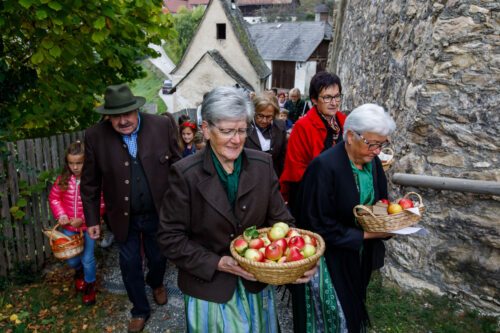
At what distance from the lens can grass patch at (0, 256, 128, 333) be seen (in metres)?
3.63

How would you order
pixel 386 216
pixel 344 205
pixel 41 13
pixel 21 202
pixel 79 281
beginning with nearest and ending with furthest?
pixel 386 216
pixel 344 205
pixel 41 13
pixel 79 281
pixel 21 202

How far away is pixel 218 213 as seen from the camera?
2.12 metres

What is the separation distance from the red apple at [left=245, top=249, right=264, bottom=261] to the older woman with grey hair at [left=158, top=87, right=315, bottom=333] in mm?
135

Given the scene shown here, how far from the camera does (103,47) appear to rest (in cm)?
428

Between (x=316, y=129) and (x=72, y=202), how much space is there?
2483 millimetres

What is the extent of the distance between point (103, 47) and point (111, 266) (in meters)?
2.61

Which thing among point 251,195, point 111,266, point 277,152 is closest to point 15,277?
point 111,266

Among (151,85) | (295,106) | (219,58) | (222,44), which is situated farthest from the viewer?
(151,85)

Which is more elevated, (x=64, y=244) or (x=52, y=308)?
(x=64, y=244)

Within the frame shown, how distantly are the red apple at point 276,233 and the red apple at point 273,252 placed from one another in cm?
11

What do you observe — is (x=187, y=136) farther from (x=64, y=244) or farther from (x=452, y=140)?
(x=452, y=140)

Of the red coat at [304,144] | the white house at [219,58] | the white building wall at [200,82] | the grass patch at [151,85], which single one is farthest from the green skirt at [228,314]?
the grass patch at [151,85]

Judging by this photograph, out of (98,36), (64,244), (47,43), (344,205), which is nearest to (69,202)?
(64,244)

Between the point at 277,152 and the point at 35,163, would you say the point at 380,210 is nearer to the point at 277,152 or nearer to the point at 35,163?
the point at 277,152
